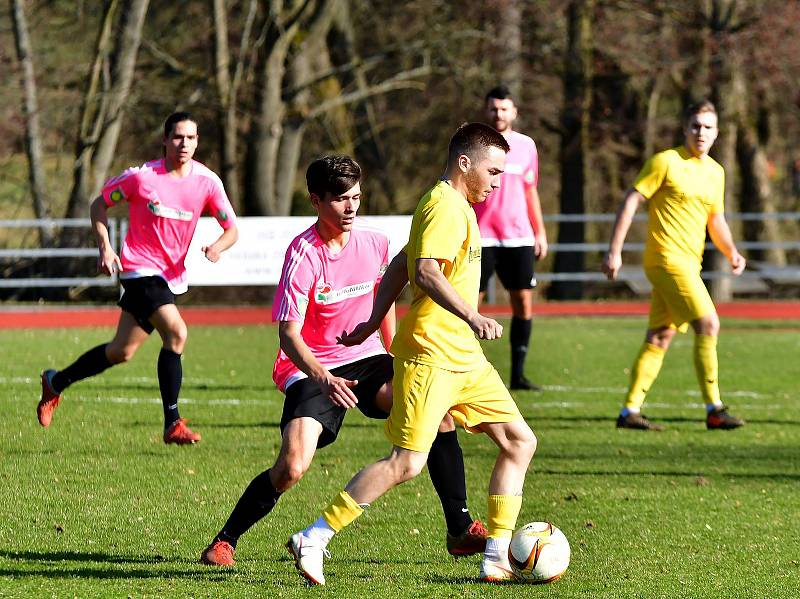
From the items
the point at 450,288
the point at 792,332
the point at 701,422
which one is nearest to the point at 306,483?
the point at 450,288

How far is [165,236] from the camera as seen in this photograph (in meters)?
8.87

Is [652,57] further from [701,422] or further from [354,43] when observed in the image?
[701,422]

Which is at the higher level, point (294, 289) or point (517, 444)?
point (294, 289)

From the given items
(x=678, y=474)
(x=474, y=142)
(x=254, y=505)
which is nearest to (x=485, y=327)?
(x=474, y=142)

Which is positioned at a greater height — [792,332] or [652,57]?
[652,57]

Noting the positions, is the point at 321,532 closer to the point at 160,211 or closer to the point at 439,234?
the point at 439,234

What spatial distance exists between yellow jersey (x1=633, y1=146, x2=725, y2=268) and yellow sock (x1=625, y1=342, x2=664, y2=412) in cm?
65

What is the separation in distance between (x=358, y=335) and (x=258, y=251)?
51.0 feet

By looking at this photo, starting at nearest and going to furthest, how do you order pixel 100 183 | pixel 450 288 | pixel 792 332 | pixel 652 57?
pixel 450 288, pixel 792 332, pixel 100 183, pixel 652 57

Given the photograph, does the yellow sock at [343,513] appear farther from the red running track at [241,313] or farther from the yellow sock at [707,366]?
the red running track at [241,313]

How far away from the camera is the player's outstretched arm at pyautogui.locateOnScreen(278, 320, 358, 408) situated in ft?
17.7

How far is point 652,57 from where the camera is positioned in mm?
28250

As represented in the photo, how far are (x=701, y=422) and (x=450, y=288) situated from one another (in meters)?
5.57

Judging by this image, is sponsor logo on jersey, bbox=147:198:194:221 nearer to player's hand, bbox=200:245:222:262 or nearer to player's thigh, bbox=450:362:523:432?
player's hand, bbox=200:245:222:262
